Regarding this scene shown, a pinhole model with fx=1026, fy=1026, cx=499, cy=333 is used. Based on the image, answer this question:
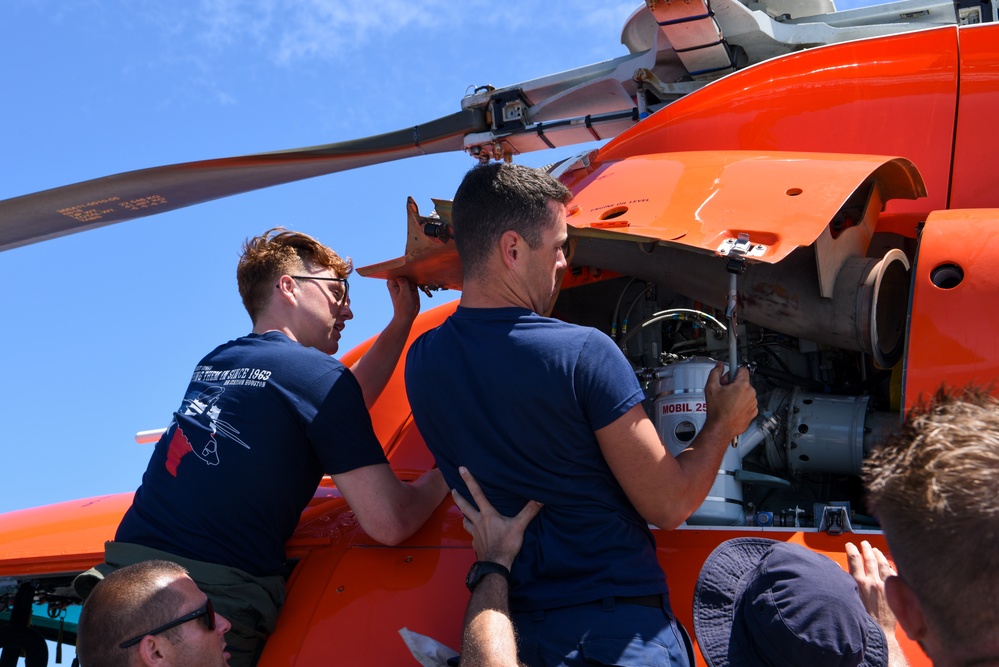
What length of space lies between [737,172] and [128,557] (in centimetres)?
250

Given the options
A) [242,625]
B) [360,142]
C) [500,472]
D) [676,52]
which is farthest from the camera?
[360,142]

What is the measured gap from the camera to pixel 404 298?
418cm

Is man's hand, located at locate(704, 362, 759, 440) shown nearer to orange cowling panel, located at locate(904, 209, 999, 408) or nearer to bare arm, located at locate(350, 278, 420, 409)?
orange cowling panel, located at locate(904, 209, 999, 408)

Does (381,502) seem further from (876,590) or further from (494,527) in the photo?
(876,590)

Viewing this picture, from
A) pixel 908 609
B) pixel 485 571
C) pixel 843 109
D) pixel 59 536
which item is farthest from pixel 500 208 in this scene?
pixel 59 536

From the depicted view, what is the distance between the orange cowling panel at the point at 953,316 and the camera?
3.10 meters

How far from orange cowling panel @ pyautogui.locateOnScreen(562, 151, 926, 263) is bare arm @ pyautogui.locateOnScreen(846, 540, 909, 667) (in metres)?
0.87

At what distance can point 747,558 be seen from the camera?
2.67 meters

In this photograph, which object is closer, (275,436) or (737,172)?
(275,436)

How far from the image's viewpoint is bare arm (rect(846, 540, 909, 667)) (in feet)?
7.51

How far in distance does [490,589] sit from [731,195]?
1.58 metres

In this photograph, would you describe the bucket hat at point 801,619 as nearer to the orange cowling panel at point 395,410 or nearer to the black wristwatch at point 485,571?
the black wristwatch at point 485,571

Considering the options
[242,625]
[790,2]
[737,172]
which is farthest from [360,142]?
[242,625]

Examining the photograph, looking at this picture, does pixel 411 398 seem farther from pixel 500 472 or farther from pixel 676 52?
pixel 676 52
